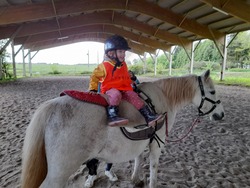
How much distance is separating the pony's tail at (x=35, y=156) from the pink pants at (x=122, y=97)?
555 millimetres

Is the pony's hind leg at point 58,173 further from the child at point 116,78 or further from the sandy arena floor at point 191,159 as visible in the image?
the sandy arena floor at point 191,159

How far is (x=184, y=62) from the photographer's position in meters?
36.8

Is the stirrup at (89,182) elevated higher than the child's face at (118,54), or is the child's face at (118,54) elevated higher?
the child's face at (118,54)

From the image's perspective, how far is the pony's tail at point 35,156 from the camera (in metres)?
1.45

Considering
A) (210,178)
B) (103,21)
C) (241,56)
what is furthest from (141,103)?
(241,56)

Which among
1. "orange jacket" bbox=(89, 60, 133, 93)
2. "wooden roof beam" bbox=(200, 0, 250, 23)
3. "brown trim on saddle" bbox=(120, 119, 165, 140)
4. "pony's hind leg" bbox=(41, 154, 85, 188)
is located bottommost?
"pony's hind leg" bbox=(41, 154, 85, 188)

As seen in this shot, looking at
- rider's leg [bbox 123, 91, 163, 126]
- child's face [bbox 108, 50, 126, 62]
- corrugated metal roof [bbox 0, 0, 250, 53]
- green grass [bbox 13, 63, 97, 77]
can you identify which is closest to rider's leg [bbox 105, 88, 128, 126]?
rider's leg [bbox 123, 91, 163, 126]

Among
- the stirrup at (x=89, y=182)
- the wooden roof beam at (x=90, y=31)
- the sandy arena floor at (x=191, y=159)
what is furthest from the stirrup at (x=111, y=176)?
the wooden roof beam at (x=90, y=31)

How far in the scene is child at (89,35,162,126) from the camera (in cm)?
184

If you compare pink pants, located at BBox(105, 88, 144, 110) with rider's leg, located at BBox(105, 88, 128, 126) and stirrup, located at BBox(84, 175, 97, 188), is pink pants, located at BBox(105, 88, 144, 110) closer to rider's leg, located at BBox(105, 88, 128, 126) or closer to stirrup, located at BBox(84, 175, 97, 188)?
rider's leg, located at BBox(105, 88, 128, 126)

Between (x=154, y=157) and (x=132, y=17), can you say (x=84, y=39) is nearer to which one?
(x=132, y=17)

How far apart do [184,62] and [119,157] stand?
3733cm

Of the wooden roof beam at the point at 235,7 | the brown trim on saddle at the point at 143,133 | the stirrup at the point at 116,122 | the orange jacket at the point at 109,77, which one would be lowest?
the brown trim on saddle at the point at 143,133

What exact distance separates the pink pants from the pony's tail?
56 centimetres
